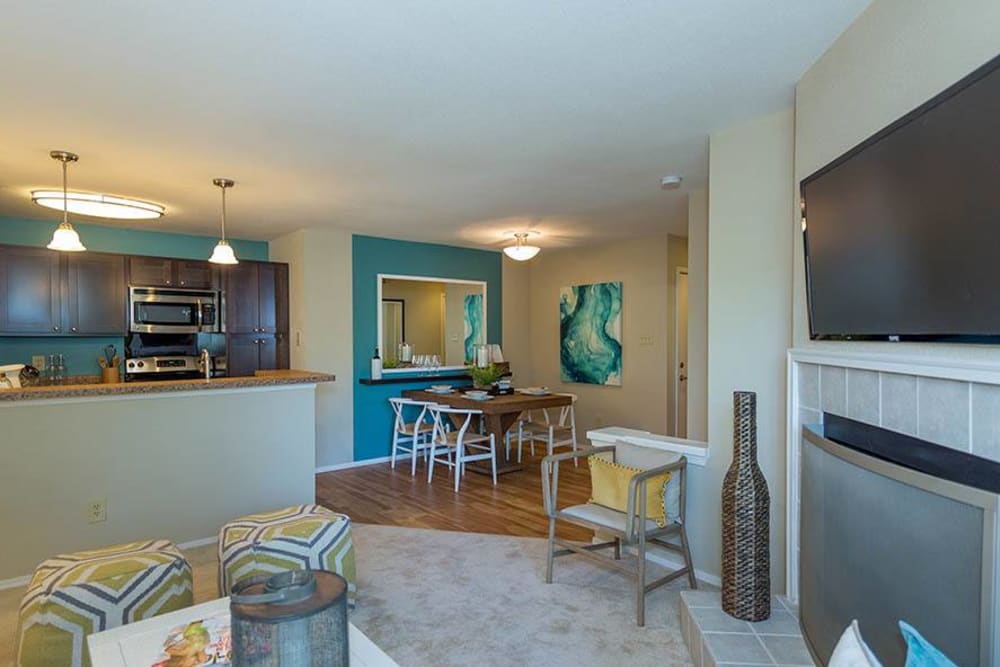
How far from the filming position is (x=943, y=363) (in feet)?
4.36

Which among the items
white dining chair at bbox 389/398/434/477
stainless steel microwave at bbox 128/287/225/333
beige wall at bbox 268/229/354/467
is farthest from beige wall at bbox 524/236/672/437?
stainless steel microwave at bbox 128/287/225/333

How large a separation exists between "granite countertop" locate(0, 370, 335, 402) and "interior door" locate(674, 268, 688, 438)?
3.65 m

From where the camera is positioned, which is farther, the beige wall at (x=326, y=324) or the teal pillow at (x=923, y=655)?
the beige wall at (x=326, y=324)

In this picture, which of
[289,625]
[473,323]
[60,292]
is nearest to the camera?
[289,625]

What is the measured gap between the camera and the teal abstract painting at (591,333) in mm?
6289

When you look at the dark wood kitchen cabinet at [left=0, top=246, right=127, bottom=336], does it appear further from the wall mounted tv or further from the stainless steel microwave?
the wall mounted tv

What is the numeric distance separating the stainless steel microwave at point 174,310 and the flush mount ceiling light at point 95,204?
1220 mm

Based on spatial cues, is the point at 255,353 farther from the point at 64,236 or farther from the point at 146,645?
the point at 146,645

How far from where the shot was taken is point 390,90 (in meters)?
2.34

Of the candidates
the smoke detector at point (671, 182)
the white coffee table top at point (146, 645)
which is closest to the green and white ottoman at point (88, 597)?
the white coffee table top at point (146, 645)

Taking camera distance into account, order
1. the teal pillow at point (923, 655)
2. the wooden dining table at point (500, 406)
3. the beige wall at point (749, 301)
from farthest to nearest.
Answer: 1. the wooden dining table at point (500, 406)
2. the beige wall at point (749, 301)
3. the teal pillow at point (923, 655)

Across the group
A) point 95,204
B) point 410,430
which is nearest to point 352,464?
point 410,430

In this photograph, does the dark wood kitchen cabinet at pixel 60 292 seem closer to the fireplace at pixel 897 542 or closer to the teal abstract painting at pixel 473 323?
the teal abstract painting at pixel 473 323

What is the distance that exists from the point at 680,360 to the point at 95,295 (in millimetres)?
5663
